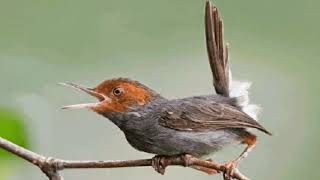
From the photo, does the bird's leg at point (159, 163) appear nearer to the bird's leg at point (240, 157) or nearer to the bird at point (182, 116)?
the bird at point (182, 116)

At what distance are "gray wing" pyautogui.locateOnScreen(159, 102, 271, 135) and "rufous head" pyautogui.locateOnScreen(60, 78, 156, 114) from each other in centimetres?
6

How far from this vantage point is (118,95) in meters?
1.63

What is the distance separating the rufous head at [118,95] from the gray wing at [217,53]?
159mm

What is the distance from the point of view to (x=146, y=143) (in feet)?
5.56

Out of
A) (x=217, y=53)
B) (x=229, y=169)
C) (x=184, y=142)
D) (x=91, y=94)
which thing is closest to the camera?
(x=229, y=169)

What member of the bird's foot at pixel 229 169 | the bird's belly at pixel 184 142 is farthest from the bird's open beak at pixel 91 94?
the bird's foot at pixel 229 169

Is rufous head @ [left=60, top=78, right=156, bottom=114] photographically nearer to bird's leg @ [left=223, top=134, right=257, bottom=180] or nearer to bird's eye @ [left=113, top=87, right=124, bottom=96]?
bird's eye @ [left=113, top=87, right=124, bottom=96]

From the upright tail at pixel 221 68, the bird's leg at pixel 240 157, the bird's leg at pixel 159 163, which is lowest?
the bird's leg at pixel 159 163

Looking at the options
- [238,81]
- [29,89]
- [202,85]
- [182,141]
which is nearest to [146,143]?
[182,141]

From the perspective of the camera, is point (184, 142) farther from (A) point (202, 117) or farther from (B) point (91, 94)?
(B) point (91, 94)

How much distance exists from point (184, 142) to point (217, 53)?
0.23 meters

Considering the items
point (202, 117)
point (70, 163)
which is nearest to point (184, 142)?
point (202, 117)

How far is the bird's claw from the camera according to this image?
153 centimetres

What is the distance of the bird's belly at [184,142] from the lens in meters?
1.69
